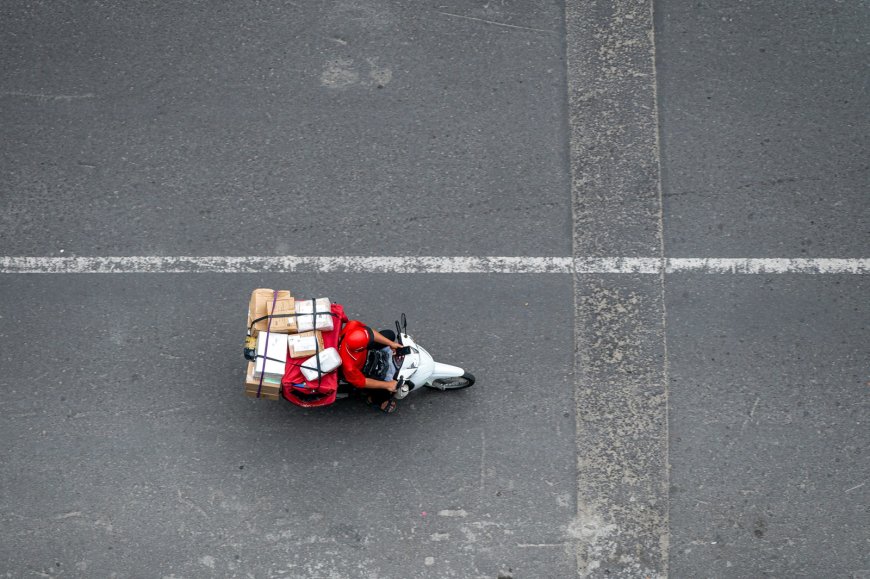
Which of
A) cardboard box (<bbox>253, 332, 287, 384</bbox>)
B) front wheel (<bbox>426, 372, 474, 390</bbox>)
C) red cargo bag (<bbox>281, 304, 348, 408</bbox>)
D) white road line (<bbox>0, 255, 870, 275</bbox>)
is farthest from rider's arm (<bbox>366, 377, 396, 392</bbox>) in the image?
white road line (<bbox>0, 255, 870, 275</bbox>)

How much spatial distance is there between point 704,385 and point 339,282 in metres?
3.21

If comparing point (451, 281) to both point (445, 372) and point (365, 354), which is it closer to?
point (445, 372)

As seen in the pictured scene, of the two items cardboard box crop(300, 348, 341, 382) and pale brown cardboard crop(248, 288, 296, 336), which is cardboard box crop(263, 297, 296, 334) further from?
cardboard box crop(300, 348, 341, 382)


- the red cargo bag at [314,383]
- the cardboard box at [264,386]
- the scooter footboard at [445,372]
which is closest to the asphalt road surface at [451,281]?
the scooter footboard at [445,372]

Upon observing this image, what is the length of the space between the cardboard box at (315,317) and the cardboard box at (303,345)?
0.20 ft

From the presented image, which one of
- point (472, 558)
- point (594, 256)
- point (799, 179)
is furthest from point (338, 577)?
point (799, 179)

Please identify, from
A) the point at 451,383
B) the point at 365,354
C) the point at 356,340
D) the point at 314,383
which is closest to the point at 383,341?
the point at 365,354

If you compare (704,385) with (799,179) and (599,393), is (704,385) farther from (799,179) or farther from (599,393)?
(799,179)

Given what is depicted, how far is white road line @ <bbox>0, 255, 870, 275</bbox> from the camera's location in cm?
644

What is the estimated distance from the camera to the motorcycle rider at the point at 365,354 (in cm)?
565

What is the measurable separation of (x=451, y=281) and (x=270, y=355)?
5.55ft

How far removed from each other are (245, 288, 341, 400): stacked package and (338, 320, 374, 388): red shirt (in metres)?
0.11

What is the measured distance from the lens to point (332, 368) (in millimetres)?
5660

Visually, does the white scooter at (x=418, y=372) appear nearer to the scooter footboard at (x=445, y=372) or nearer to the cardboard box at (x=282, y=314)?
the scooter footboard at (x=445, y=372)
